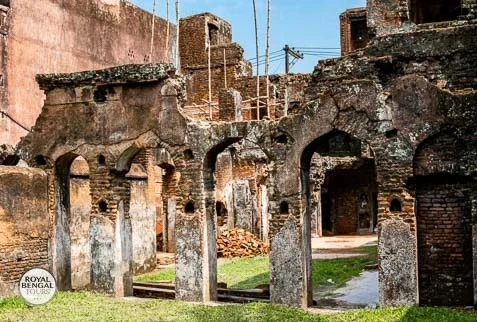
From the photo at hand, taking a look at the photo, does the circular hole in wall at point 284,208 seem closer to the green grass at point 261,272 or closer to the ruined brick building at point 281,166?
the ruined brick building at point 281,166

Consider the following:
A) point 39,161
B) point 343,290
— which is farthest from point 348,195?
point 39,161

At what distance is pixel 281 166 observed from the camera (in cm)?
1208

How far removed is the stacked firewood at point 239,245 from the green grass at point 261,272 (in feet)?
2.37

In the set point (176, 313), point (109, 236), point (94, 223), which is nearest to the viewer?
point (176, 313)

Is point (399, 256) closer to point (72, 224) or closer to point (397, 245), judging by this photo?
point (397, 245)

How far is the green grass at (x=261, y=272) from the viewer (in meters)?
15.6

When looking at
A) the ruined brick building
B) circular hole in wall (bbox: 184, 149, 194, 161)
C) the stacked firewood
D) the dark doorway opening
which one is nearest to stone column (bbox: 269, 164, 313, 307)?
the ruined brick building

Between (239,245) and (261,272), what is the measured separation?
3.93m

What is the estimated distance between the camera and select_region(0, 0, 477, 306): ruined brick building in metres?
11.1

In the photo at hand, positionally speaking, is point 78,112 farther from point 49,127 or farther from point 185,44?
point 185,44

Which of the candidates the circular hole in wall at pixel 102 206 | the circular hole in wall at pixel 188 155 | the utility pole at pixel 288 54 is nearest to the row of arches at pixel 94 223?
the circular hole in wall at pixel 102 206

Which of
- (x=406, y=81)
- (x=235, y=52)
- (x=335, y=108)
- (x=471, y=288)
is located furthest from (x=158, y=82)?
(x=235, y=52)

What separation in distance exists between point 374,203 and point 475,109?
18907 mm

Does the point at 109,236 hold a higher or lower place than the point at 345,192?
lower
